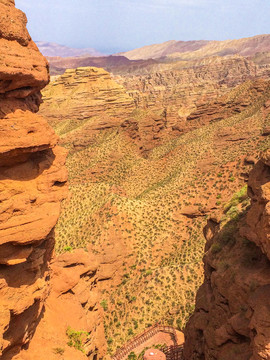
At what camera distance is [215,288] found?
1614 centimetres

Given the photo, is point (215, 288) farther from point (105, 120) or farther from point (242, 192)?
point (105, 120)

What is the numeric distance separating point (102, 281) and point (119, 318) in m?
4.51

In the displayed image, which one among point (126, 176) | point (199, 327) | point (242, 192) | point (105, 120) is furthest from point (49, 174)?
point (105, 120)

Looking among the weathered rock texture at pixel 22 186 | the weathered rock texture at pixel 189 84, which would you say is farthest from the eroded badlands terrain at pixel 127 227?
the weathered rock texture at pixel 189 84

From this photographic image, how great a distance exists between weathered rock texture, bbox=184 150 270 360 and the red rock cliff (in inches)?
342

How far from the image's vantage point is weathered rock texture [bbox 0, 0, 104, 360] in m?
11.6

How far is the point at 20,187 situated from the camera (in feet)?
40.8

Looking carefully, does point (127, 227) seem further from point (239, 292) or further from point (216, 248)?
point (239, 292)

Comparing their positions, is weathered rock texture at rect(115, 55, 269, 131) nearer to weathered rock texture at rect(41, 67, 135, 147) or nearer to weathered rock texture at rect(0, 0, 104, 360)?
weathered rock texture at rect(41, 67, 135, 147)

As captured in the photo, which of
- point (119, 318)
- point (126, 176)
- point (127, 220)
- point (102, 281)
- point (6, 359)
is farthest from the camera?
point (126, 176)

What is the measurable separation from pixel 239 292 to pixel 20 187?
10874mm

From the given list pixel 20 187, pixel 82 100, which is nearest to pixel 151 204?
pixel 20 187

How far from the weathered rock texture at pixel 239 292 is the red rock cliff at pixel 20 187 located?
28.5 feet

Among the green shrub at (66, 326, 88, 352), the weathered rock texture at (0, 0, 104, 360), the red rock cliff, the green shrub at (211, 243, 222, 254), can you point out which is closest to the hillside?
the green shrub at (66, 326, 88, 352)
